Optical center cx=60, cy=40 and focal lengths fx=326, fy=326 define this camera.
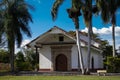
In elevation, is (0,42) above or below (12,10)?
below

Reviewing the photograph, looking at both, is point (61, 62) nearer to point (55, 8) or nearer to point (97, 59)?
point (97, 59)

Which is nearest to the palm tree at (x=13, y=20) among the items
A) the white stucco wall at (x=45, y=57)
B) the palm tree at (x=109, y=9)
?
the white stucco wall at (x=45, y=57)

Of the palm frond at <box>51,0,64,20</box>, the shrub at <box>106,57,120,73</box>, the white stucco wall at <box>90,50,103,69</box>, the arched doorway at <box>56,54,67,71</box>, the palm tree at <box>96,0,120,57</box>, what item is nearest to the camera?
the palm tree at <box>96,0,120,57</box>

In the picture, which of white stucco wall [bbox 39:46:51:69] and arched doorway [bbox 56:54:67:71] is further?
white stucco wall [bbox 39:46:51:69]

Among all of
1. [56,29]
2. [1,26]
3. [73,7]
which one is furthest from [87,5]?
[1,26]

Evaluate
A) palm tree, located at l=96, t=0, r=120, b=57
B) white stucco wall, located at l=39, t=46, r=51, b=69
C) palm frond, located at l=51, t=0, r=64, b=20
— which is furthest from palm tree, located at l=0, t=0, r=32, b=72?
palm tree, located at l=96, t=0, r=120, b=57

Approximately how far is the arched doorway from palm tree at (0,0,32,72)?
6.44 m

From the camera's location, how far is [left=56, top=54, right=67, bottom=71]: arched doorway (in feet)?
149

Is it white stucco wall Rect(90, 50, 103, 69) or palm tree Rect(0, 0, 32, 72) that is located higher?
palm tree Rect(0, 0, 32, 72)

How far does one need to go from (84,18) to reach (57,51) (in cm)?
1158

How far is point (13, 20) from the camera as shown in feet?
133

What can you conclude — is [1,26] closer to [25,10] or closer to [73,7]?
[25,10]

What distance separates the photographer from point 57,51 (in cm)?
4531

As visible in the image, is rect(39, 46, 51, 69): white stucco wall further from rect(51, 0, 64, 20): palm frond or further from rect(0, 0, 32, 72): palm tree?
rect(51, 0, 64, 20): palm frond
